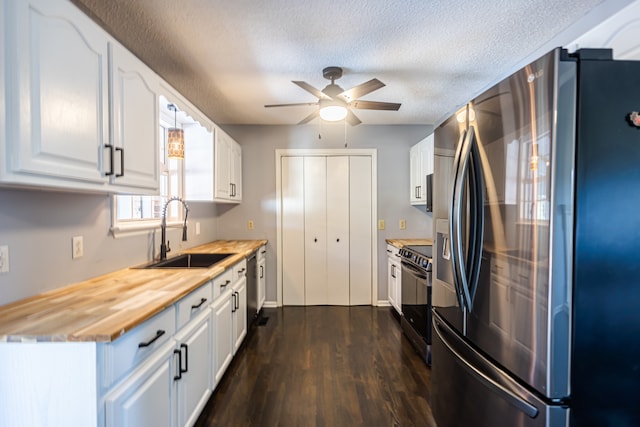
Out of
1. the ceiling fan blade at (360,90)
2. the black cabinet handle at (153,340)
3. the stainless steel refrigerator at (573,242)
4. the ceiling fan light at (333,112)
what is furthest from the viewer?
the ceiling fan light at (333,112)

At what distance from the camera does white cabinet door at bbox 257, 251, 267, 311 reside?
363cm

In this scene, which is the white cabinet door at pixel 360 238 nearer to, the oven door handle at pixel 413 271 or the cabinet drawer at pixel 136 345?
the oven door handle at pixel 413 271

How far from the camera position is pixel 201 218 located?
3518mm

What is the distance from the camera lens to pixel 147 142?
174 cm

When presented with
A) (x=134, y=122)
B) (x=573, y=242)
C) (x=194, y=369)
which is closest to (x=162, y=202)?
(x=134, y=122)

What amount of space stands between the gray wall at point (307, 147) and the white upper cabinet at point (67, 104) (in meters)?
2.38

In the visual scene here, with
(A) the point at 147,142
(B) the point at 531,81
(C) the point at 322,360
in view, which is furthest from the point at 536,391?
(A) the point at 147,142

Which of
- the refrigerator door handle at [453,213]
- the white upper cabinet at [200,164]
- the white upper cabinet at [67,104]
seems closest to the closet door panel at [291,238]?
the white upper cabinet at [200,164]

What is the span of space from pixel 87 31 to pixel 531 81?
1772 mm

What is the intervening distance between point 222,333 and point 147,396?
38.2 inches

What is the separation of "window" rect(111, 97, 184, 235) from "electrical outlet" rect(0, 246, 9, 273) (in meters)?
0.67

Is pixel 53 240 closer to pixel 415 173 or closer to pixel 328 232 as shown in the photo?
pixel 328 232

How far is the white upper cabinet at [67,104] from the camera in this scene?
997mm

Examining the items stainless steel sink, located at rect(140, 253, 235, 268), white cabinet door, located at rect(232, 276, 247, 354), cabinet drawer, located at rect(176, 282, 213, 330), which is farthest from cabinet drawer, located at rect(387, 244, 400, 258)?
cabinet drawer, located at rect(176, 282, 213, 330)
